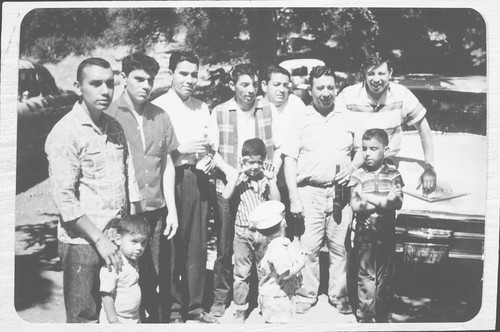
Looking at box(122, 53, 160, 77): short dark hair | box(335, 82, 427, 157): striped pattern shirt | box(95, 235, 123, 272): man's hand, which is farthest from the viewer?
box(335, 82, 427, 157): striped pattern shirt

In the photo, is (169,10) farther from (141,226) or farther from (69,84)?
(141,226)

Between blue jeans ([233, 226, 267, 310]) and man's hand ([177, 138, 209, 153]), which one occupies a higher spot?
man's hand ([177, 138, 209, 153])

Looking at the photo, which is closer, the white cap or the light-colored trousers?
the white cap

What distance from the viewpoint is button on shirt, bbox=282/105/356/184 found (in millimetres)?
4582

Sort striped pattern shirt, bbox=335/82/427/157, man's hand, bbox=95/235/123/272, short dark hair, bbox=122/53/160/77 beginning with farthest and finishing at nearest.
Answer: striped pattern shirt, bbox=335/82/427/157
short dark hair, bbox=122/53/160/77
man's hand, bbox=95/235/123/272

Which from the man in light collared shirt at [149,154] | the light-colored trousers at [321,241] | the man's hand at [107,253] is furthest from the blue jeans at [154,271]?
the light-colored trousers at [321,241]

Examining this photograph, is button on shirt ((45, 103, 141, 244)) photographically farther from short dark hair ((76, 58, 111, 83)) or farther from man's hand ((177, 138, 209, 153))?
man's hand ((177, 138, 209, 153))

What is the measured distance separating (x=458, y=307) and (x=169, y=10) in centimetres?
251

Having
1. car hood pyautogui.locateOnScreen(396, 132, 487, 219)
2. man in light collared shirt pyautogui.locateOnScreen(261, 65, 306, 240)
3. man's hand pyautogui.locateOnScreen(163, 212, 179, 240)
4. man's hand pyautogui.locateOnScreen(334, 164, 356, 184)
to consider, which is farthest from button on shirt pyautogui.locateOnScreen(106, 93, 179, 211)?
car hood pyautogui.locateOnScreen(396, 132, 487, 219)

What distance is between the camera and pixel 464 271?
15.4ft

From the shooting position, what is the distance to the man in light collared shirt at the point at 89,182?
4.41 metres

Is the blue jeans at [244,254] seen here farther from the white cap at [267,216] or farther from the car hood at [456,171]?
the car hood at [456,171]

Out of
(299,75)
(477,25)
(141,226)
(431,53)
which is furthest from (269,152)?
(477,25)

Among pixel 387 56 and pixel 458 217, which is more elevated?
pixel 387 56
